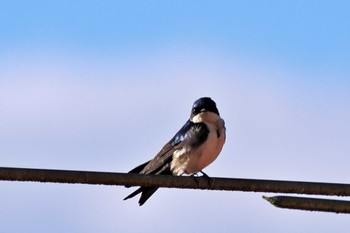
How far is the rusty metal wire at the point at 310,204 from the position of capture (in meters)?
5.80

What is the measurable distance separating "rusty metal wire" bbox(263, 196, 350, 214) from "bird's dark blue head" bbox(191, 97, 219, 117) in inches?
251

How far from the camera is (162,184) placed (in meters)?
6.40

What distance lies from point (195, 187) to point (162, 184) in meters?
0.23

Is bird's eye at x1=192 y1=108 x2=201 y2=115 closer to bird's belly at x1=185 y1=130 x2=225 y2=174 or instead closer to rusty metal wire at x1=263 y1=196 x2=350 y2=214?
bird's belly at x1=185 y1=130 x2=225 y2=174

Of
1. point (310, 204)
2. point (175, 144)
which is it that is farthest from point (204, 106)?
point (310, 204)

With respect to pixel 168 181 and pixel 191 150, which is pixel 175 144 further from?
pixel 168 181

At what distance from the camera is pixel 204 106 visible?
12.3 m

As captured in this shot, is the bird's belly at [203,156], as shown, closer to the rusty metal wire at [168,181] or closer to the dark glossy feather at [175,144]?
the dark glossy feather at [175,144]

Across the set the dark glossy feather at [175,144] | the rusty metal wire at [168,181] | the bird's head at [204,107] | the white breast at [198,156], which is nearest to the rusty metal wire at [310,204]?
the rusty metal wire at [168,181]

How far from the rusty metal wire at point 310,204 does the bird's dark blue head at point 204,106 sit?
638 centimetres

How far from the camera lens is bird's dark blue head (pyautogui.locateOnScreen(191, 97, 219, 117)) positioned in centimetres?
1227

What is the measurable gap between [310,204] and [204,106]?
6.51m

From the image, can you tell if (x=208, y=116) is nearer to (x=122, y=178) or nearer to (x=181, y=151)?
(x=181, y=151)

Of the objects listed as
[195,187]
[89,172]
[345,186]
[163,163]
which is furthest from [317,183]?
[163,163]
